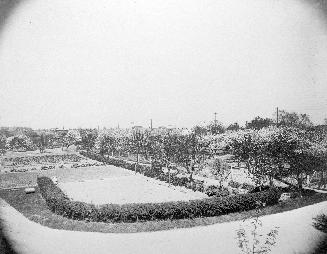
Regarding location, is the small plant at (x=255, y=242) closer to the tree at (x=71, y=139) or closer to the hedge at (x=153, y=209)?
the hedge at (x=153, y=209)

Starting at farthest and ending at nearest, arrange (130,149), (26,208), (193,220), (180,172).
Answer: (130,149), (180,172), (26,208), (193,220)

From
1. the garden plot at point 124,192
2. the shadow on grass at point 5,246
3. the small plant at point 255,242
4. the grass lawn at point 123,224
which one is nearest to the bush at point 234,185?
the garden plot at point 124,192

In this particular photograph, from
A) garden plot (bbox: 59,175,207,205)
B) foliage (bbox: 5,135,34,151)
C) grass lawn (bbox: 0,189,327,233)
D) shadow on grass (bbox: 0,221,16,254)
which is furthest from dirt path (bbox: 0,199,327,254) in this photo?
foliage (bbox: 5,135,34,151)

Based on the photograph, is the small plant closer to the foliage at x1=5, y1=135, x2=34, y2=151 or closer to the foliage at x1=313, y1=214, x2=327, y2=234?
the foliage at x1=313, y1=214, x2=327, y2=234

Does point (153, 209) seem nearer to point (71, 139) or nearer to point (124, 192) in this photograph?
point (124, 192)

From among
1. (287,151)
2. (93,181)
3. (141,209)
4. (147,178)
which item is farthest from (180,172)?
(141,209)

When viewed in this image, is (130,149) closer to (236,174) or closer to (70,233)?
(236,174)
